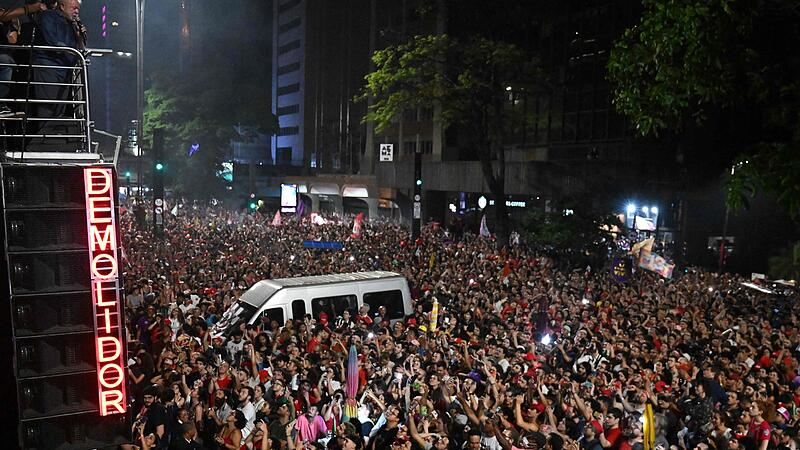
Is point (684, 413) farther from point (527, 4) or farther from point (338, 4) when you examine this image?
point (338, 4)

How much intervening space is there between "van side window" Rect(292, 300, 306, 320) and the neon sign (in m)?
8.87

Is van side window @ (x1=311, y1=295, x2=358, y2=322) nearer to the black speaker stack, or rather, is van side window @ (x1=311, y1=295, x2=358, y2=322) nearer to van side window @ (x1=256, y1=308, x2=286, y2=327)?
van side window @ (x1=256, y1=308, x2=286, y2=327)

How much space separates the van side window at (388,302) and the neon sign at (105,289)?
9.91m

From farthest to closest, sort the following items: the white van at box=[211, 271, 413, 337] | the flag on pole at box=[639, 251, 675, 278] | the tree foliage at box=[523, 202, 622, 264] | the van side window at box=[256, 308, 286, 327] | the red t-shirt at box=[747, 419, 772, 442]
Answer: the tree foliage at box=[523, 202, 622, 264] → the flag on pole at box=[639, 251, 675, 278] → the white van at box=[211, 271, 413, 337] → the van side window at box=[256, 308, 286, 327] → the red t-shirt at box=[747, 419, 772, 442]

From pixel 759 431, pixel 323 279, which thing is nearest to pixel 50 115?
pixel 759 431

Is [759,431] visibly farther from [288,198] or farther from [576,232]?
[288,198]

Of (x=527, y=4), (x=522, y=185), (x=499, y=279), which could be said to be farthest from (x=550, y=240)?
(x=527, y=4)

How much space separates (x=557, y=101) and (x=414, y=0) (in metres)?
17.3

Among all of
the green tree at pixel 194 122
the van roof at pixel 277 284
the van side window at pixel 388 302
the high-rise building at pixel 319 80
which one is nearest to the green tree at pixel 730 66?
the van side window at pixel 388 302

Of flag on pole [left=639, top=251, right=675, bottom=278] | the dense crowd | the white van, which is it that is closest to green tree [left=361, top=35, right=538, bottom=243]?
flag on pole [left=639, top=251, right=675, bottom=278]

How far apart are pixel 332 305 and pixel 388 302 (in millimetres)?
1426

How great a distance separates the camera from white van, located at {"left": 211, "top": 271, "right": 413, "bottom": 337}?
43.0ft

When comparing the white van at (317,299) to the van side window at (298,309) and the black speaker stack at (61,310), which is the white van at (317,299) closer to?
the van side window at (298,309)

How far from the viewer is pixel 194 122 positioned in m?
48.7
